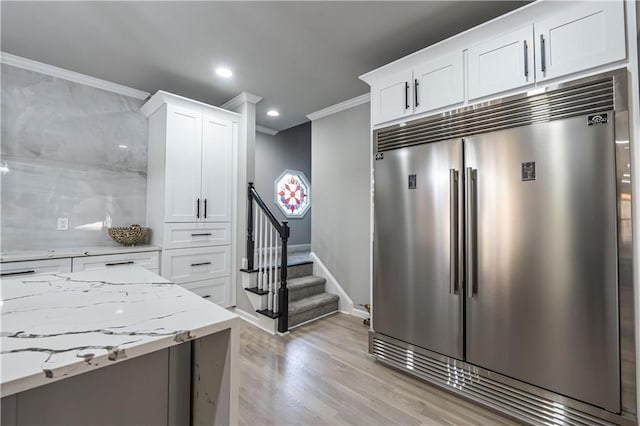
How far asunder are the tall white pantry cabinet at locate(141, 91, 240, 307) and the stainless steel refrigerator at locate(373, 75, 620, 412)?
6.55 ft

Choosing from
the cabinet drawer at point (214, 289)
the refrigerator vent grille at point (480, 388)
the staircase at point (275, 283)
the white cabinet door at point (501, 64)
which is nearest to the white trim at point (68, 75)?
the staircase at point (275, 283)

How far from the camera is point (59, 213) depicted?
286 centimetres

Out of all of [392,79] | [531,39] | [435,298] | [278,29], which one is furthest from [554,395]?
[278,29]

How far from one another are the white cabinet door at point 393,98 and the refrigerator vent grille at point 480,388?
5.87 ft

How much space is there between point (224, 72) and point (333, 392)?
299cm

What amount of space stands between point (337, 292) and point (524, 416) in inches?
89.9

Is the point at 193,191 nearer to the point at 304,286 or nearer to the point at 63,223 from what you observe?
the point at 63,223

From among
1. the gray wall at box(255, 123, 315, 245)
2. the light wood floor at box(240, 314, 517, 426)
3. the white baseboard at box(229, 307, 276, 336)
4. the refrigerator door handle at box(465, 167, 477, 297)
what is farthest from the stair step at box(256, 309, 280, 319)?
the gray wall at box(255, 123, 315, 245)

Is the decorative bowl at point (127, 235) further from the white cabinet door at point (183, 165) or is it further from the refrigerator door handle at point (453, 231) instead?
the refrigerator door handle at point (453, 231)

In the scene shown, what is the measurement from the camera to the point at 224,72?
2.95 m

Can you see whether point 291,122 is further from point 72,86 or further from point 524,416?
point 524,416

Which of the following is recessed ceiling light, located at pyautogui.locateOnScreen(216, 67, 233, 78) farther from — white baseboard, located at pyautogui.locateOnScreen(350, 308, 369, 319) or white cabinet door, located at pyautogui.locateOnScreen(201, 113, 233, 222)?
white baseboard, located at pyautogui.locateOnScreen(350, 308, 369, 319)

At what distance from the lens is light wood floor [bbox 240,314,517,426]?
5.62ft

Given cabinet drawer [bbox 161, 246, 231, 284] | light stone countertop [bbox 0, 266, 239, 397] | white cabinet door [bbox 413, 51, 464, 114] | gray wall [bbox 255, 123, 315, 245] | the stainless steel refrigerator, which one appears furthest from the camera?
gray wall [bbox 255, 123, 315, 245]
